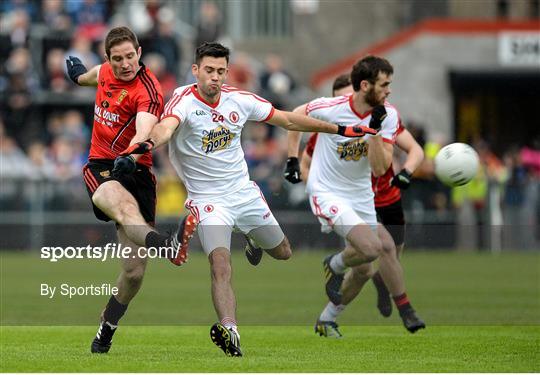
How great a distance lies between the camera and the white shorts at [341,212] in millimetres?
12930

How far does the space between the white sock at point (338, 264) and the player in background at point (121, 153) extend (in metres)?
2.35

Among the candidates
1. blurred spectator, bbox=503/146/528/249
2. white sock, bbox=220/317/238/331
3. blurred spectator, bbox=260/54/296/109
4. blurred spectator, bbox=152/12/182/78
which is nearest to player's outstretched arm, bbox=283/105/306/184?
white sock, bbox=220/317/238/331

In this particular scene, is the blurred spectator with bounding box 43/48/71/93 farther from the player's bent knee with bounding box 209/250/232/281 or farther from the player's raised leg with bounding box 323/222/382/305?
the player's bent knee with bounding box 209/250/232/281

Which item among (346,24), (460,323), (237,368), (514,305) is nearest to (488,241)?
(514,305)

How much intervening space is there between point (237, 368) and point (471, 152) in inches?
168

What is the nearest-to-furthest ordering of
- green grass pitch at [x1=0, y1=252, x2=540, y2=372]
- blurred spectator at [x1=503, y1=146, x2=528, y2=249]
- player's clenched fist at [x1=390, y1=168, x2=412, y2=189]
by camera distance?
1. green grass pitch at [x1=0, y1=252, x2=540, y2=372]
2. player's clenched fist at [x1=390, y1=168, x2=412, y2=189]
3. blurred spectator at [x1=503, y1=146, x2=528, y2=249]

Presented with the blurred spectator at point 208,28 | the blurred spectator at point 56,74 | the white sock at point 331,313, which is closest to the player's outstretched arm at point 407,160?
the white sock at point 331,313

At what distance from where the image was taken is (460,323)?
14102 millimetres

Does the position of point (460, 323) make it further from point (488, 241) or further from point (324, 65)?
point (324, 65)

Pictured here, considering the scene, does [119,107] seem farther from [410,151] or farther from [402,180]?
[410,151]

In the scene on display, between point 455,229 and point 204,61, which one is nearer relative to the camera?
point 204,61

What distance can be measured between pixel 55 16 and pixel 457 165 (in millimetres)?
15611

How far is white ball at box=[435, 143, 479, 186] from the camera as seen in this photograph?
43.3 feet

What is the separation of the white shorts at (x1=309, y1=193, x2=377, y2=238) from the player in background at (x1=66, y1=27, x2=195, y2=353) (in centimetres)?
205
